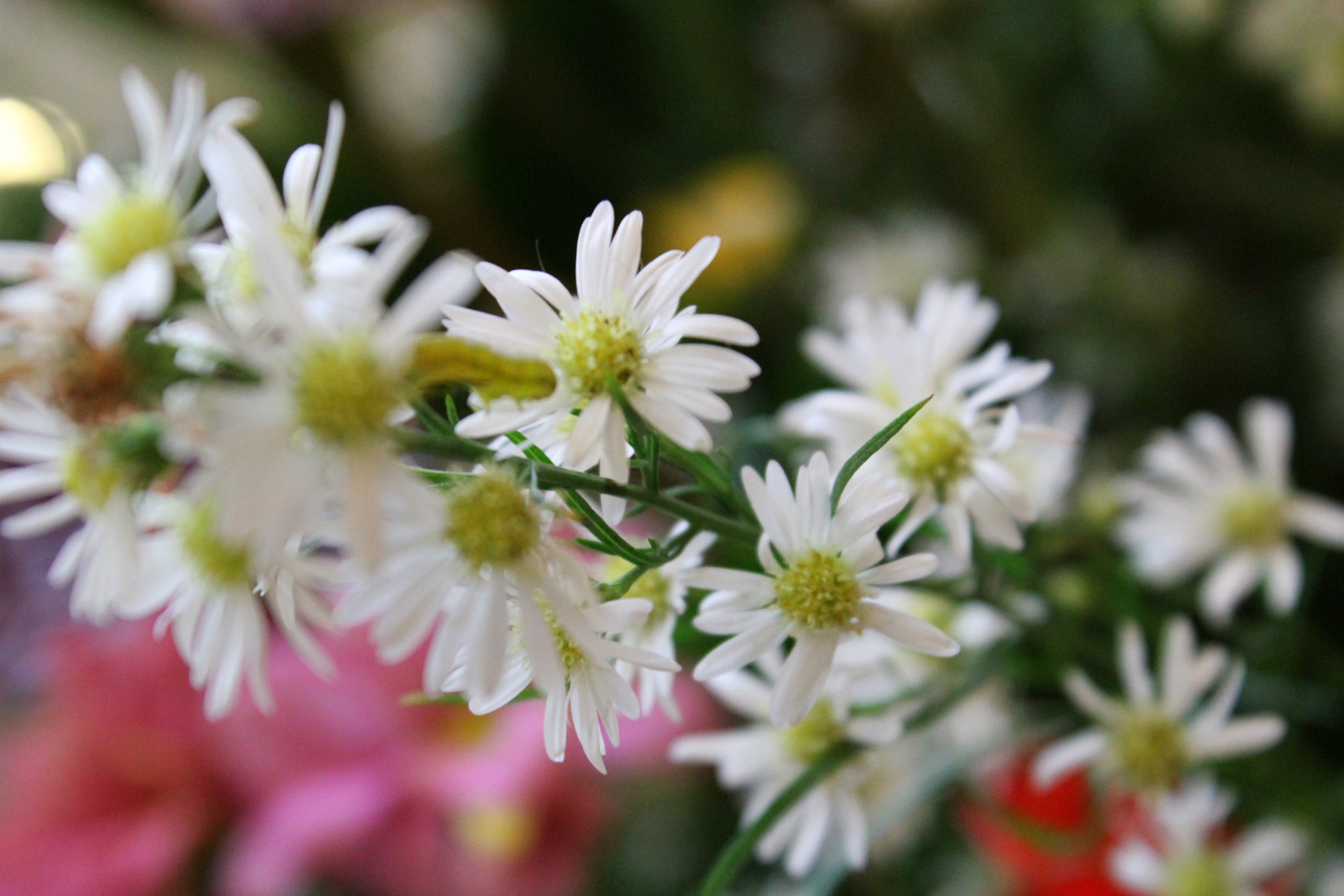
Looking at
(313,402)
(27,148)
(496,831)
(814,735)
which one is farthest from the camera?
(27,148)

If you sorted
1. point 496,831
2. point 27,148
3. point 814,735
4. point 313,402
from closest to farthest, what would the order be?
point 313,402
point 814,735
point 496,831
point 27,148

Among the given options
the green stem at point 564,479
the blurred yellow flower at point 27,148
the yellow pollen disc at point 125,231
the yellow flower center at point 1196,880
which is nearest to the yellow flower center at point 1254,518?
the yellow flower center at point 1196,880

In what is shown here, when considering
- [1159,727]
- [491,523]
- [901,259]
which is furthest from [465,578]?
[901,259]

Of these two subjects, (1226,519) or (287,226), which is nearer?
(287,226)

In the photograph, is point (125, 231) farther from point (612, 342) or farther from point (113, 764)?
point (113, 764)

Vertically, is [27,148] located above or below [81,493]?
below

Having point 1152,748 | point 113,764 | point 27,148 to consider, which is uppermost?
point 1152,748

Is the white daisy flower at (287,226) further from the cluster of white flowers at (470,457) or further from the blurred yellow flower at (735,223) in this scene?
the blurred yellow flower at (735,223)
